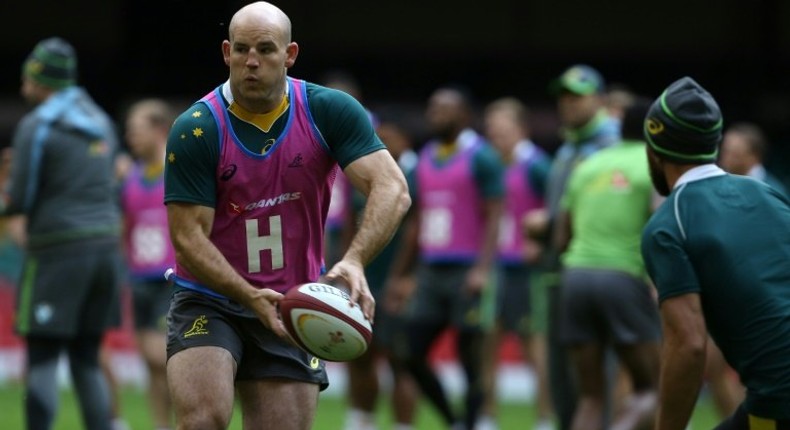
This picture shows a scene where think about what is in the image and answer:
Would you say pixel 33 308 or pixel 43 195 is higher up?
pixel 43 195

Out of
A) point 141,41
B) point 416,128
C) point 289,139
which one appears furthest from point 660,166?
point 141,41

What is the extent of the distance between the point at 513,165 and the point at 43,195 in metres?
6.44

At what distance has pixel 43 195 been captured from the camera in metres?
9.80

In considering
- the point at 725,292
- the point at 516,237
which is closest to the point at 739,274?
the point at 725,292

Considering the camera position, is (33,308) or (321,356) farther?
(33,308)

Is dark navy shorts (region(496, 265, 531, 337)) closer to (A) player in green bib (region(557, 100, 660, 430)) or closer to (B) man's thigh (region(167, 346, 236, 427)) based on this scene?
(A) player in green bib (region(557, 100, 660, 430))

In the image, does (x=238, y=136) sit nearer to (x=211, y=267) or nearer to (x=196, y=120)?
(x=196, y=120)

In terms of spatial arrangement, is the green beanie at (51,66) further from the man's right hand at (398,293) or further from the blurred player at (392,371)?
the man's right hand at (398,293)

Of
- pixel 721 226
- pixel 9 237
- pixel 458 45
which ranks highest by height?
pixel 721 226

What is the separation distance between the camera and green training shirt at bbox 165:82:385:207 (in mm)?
6160

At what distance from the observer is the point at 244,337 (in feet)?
20.7

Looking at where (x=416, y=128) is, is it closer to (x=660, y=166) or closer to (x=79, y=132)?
(x=79, y=132)

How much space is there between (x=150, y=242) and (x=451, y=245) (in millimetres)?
2452

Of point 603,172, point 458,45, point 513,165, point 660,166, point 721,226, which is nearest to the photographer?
point 721,226
